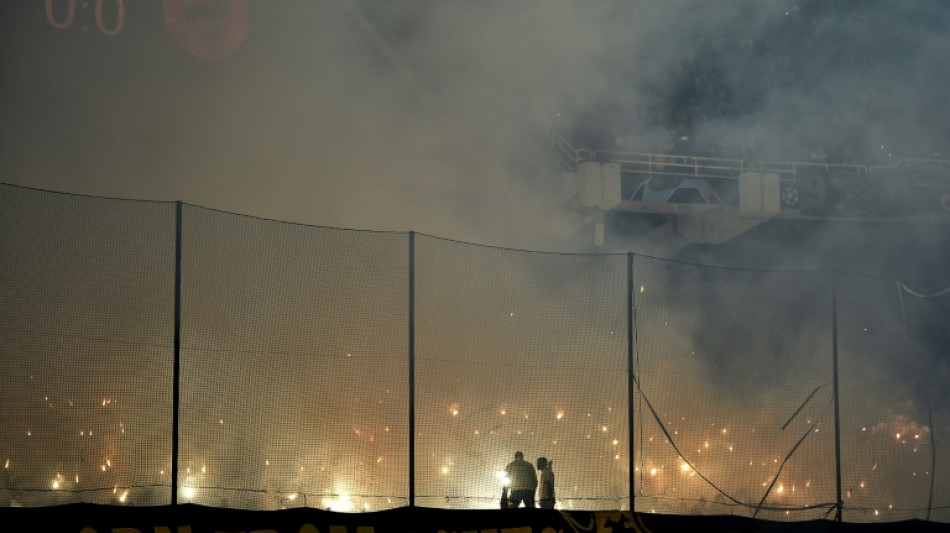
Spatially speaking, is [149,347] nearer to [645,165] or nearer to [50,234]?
[50,234]

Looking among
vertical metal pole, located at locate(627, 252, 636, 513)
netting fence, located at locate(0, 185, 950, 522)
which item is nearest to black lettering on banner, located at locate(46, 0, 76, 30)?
netting fence, located at locate(0, 185, 950, 522)

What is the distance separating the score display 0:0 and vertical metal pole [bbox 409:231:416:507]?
15.5ft

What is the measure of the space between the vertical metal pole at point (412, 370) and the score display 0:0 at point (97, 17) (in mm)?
4739

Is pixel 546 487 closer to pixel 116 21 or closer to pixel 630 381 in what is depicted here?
pixel 630 381

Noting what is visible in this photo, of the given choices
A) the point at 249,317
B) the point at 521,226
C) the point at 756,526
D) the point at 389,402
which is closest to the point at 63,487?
the point at 249,317

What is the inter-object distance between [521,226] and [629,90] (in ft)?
7.15

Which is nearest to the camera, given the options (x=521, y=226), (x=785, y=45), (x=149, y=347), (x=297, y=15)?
(x=149, y=347)

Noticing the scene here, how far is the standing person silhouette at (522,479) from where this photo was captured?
20.4 ft

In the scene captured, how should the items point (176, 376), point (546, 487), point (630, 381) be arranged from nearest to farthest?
point (176, 376), point (546, 487), point (630, 381)

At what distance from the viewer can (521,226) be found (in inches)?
446

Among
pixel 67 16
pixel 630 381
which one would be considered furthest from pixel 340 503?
A: pixel 67 16

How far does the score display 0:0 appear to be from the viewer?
924cm

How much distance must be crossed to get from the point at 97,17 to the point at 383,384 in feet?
16.9

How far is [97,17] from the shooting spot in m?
9.49
